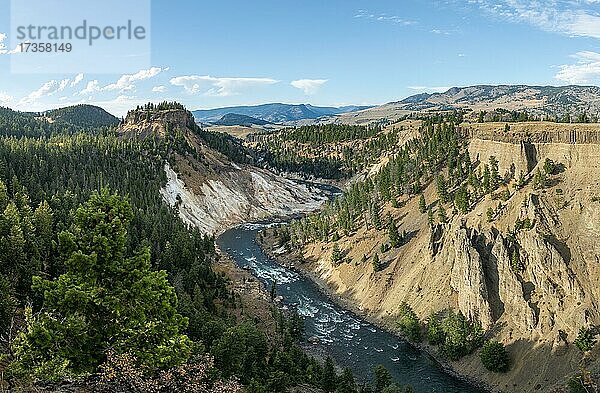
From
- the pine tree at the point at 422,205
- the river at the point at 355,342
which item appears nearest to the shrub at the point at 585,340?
the river at the point at 355,342

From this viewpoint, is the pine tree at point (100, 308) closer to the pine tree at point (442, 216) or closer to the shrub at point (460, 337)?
the shrub at point (460, 337)

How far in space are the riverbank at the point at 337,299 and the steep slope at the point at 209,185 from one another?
2020cm

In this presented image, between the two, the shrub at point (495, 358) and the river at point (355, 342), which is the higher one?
the shrub at point (495, 358)

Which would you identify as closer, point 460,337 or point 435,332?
point 460,337

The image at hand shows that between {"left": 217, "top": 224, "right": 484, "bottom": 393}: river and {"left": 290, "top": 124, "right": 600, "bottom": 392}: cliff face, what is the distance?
306cm

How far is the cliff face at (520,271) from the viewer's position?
52344 mm

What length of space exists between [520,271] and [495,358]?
11.5 m

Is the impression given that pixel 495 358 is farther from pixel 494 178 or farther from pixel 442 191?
pixel 442 191

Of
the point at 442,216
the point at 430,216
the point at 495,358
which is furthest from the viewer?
the point at 430,216

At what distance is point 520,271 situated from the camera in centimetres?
5906

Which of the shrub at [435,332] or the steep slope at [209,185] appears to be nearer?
the shrub at [435,332]

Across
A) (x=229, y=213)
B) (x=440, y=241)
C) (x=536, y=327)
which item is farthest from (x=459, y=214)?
(x=229, y=213)

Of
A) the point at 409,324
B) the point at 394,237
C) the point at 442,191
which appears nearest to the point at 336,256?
the point at 394,237

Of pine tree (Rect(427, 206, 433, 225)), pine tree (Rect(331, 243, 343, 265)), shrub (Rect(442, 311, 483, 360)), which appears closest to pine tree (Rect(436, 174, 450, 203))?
pine tree (Rect(427, 206, 433, 225))
